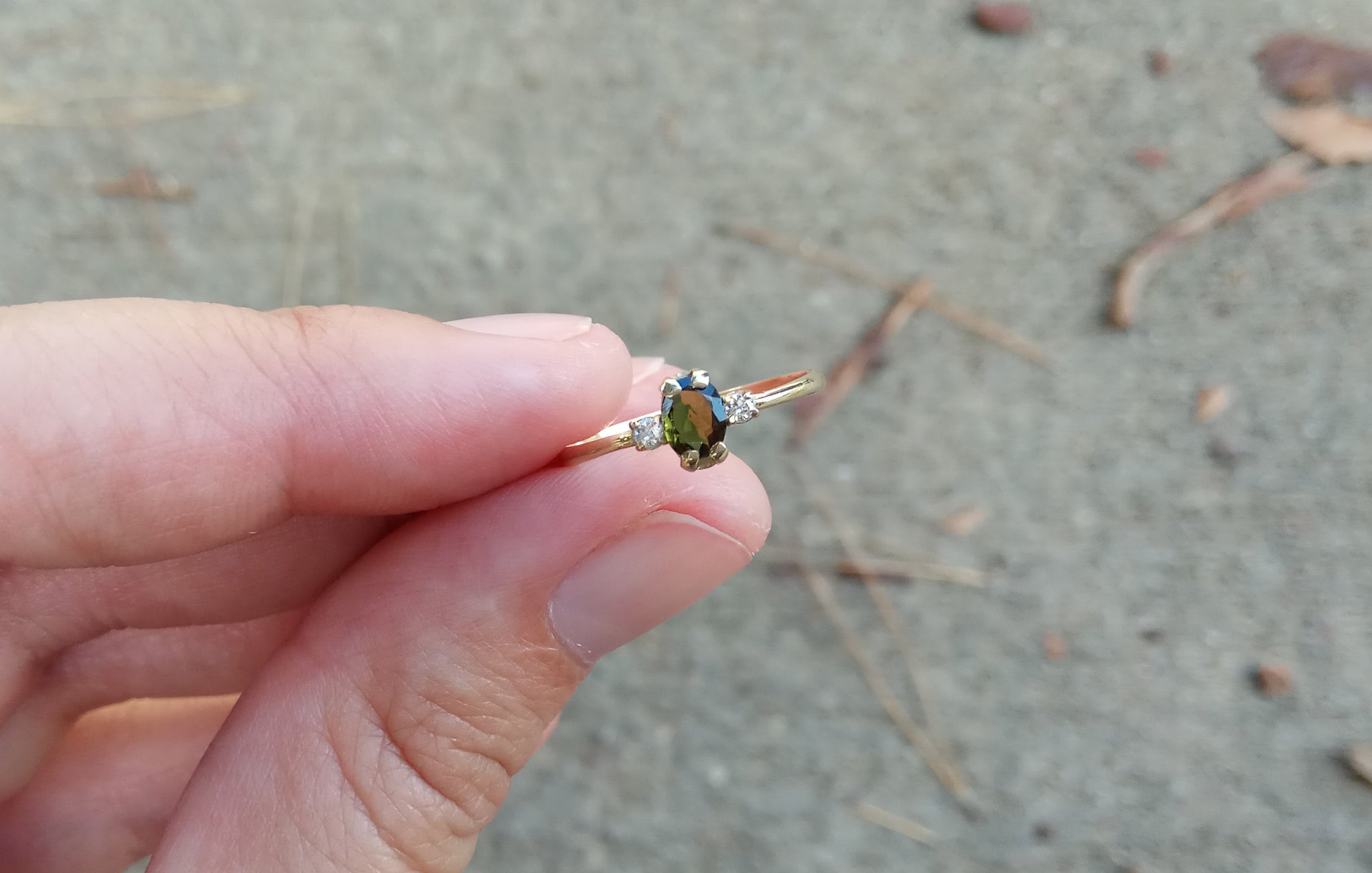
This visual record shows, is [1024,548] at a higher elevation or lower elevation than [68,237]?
lower

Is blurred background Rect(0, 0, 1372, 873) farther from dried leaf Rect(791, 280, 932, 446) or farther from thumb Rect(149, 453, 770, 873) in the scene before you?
thumb Rect(149, 453, 770, 873)

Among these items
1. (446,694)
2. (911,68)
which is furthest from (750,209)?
(446,694)

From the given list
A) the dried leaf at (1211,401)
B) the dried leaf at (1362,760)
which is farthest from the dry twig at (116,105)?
the dried leaf at (1362,760)

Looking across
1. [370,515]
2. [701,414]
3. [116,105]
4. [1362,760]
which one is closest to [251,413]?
[370,515]

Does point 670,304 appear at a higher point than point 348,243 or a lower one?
lower

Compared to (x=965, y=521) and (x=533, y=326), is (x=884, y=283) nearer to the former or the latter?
(x=965, y=521)

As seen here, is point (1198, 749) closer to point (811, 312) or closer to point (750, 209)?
point (811, 312)
